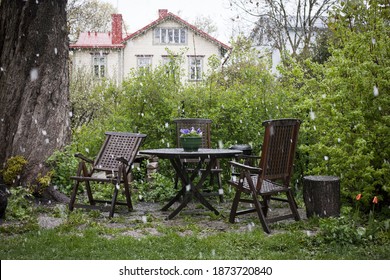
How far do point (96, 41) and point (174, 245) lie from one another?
25.3 meters

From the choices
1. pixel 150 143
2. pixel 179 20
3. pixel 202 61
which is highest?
pixel 179 20

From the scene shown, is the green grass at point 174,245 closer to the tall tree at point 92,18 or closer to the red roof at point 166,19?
the tall tree at point 92,18

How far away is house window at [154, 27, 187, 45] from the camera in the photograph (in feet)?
97.1

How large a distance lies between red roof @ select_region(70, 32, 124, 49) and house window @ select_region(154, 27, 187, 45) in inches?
88.7

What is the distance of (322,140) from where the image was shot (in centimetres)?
A: 698

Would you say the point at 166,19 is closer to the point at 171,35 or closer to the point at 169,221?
the point at 171,35

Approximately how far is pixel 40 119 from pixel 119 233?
3102mm

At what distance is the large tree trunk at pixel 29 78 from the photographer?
8.11 meters

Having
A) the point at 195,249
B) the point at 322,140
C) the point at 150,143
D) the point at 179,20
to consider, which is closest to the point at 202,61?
the point at 179,20

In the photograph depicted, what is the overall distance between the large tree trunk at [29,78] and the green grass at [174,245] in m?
2.31

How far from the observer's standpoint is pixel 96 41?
2916 centimetres

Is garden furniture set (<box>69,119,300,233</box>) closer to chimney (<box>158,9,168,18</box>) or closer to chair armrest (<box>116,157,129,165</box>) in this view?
chair armrest (<box>116,157,129,165</box>)

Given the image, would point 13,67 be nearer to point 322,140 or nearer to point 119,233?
point 119,233

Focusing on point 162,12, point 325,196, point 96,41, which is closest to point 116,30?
point 96,41
